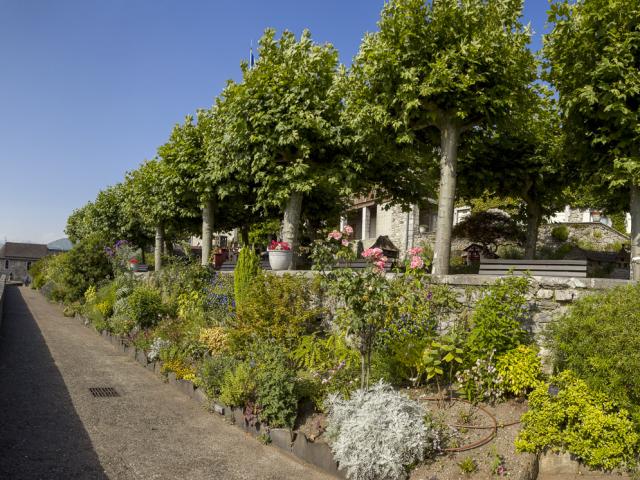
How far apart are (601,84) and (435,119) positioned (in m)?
2.73

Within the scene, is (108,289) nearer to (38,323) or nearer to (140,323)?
(38,323)

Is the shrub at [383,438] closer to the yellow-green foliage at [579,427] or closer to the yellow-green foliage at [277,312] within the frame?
the yellow-green foliage at [579,427]

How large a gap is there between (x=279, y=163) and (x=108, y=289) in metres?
8.58

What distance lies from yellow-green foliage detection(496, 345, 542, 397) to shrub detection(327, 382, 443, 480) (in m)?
1.07

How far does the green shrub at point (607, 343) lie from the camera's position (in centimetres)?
459

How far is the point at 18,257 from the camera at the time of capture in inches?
3123

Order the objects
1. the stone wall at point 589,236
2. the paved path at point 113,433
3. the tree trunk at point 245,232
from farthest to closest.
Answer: the stone wall at point 589,236
the tree trunk at point 245,232
the paved path at point 113,433

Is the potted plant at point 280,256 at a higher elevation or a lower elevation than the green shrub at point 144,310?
higher

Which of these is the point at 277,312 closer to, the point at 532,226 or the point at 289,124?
the point at 289,124

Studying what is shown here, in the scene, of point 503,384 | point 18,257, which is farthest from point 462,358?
point 18,257

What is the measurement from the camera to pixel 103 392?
8.25m

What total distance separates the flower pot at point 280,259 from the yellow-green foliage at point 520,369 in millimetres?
6253

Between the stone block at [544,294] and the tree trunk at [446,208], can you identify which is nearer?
the stone block at [544,294]

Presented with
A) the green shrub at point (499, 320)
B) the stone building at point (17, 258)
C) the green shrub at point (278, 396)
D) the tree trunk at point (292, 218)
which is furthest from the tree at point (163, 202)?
the stone building at point (17, 258)
